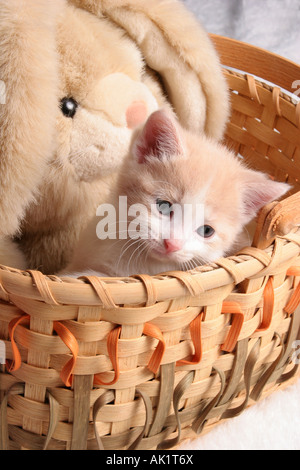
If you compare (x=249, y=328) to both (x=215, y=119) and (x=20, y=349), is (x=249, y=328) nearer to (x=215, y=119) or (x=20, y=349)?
(x=20, y=349)

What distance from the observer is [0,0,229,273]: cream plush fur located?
2.47 feet

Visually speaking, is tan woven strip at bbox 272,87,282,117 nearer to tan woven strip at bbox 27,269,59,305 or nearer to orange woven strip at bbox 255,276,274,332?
orange woven strip at bbox 255,276,274,332

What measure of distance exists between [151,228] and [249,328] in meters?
0.20

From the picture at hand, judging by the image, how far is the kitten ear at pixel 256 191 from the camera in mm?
770

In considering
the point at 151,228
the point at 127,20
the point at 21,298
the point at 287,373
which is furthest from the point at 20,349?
the point at 127,20

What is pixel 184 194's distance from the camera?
2.49 feet

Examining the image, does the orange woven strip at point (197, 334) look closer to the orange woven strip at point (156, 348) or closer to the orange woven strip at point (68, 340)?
the orange woven strip at point (156, 348)

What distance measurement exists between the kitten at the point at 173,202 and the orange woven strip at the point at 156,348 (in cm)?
12

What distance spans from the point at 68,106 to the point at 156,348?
46 centimetres

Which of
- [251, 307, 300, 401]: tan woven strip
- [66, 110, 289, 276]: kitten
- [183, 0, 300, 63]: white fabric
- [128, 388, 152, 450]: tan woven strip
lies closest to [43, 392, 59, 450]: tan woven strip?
[128, 388, 152, 450]: tan woven strip

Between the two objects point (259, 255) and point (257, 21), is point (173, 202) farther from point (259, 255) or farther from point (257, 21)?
point (257, 21)

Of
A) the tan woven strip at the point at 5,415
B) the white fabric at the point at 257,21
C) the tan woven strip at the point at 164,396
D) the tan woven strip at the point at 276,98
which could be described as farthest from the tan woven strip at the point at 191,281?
the white fabric at the point at 257,21

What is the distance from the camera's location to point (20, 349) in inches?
26.5

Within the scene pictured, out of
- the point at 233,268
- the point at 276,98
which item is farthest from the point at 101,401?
the point at 276,98
